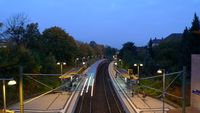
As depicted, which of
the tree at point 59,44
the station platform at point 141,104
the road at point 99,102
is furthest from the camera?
the tree at point 59,44

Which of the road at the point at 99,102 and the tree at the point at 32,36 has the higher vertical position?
the tree at the point at 32,36

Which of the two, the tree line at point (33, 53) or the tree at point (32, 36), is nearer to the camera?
the tree line at point (33, 53)

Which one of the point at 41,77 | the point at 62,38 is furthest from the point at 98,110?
the point at 62,38

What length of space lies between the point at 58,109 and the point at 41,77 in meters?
17.9

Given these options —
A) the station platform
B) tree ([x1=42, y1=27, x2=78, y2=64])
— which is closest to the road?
the station platform

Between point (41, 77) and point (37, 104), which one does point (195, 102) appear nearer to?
point (37, 104)

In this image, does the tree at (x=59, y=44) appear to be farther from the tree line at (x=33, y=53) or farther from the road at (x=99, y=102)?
the road at (x=99, y=102)

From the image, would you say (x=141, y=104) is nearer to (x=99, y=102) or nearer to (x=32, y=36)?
(x=99, y=102)

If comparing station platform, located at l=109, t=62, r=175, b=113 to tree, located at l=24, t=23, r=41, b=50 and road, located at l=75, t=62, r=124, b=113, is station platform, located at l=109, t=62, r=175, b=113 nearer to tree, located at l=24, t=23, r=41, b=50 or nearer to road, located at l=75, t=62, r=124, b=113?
road, located at l=75, t=62, r=124, b=113

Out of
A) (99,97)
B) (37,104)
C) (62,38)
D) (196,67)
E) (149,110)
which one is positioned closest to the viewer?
(196,67)

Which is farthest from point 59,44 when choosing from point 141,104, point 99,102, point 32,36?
point 141,104

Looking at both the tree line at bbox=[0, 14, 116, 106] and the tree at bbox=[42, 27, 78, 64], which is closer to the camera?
the tree line at bbox=[0, 14, 116, 106]

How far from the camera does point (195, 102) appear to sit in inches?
925

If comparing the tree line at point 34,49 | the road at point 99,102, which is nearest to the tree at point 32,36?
the tree line at point 34,49
